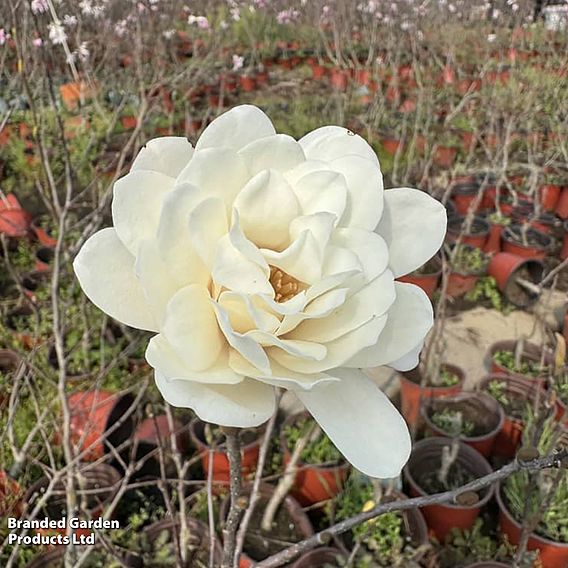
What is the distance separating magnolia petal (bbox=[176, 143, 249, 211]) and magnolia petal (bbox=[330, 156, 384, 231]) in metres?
0.10

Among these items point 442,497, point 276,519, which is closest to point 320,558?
point 276,519

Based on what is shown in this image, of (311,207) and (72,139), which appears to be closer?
(311,207)

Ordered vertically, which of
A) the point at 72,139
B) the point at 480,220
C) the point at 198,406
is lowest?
the point at 480,220

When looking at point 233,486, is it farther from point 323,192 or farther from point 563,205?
point 563,205

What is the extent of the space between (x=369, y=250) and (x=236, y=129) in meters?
0.17

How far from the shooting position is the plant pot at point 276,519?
176cm

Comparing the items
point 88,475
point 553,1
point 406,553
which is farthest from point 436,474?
point 553,1

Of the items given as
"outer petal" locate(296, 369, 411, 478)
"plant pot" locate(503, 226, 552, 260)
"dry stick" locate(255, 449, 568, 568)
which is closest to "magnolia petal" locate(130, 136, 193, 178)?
"outer petal" locate(296, 369, 411, 478)

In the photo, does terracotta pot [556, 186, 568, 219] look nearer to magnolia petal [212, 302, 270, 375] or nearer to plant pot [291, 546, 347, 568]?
plant pot [291, 546, 347, 568]

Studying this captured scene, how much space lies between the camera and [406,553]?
72.0 inches

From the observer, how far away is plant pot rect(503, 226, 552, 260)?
377cm

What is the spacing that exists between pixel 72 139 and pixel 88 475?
12.3ft

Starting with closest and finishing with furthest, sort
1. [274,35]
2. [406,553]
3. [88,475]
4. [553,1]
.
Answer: [406,553], [88,475], [553,1], [274,35]

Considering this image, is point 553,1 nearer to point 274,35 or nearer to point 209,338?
point 274,35
